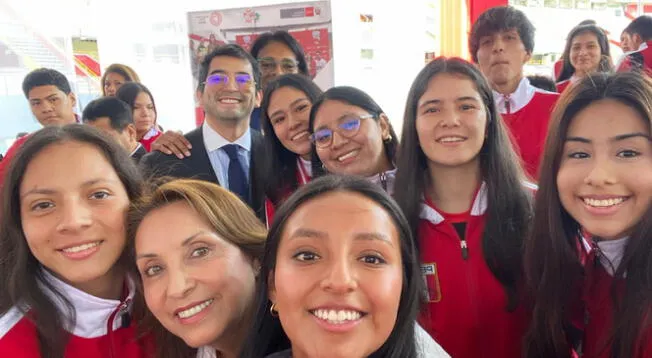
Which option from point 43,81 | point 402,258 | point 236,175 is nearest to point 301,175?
point 236,175

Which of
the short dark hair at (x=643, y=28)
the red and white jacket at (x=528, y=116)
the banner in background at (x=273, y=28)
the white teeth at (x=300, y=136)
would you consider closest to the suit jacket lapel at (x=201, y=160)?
the white teeth at (x=300, y=136)

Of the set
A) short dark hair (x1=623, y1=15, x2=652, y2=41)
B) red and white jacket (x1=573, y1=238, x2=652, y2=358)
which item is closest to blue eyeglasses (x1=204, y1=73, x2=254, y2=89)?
red and white jacket (x1=573, y1=238, x2=652, y2=358)

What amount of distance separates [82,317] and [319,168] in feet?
4.45

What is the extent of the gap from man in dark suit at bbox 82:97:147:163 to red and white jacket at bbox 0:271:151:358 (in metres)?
2.30

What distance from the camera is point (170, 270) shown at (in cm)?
157

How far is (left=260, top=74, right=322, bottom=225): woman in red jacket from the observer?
2.86 m

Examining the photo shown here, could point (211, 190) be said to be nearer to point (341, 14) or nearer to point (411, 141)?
point (411, 141)

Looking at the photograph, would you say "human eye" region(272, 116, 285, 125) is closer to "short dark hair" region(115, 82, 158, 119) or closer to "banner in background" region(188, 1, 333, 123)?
"short dark hair" region(115, 82, 158, 119)

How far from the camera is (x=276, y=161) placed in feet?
10.0

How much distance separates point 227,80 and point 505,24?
1792 mm

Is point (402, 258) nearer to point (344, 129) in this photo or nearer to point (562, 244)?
point (562, 244)

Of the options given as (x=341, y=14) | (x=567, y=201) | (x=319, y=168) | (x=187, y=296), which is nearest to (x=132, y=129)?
(x=319, y=168)

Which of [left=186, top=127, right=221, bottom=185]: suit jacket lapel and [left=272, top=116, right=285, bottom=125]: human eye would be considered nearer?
[left=272, top=116, right=285, bottom=125]: human eye

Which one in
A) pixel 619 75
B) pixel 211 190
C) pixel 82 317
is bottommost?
pixel 82 317
